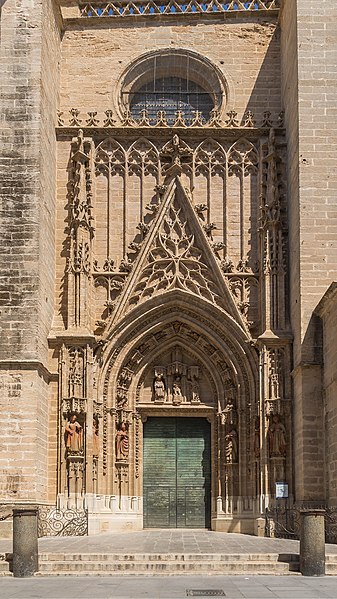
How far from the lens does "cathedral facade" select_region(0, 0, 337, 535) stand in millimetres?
18688

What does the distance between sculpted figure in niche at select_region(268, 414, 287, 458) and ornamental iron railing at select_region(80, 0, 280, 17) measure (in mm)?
9585

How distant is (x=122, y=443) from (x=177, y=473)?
1416 mm

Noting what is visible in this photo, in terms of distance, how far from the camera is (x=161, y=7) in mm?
22469

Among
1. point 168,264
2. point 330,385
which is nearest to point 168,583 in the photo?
point 330,385

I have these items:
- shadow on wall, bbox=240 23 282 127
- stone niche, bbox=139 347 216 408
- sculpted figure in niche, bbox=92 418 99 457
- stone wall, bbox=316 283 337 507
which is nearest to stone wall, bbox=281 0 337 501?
stone wall, bbox=316 283 337 507

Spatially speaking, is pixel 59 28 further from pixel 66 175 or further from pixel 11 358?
pixel 11 358

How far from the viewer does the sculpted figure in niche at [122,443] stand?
19.9 m

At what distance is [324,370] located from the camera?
59.4 ft

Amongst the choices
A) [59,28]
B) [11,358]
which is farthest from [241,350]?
[59,28]

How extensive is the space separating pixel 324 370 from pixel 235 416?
2734mm

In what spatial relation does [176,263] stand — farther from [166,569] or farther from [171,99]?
[166,569]

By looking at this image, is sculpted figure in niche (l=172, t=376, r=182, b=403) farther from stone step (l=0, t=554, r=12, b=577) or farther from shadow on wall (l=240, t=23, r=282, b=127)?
stone step (l=0, t=554, r=12, b=577)

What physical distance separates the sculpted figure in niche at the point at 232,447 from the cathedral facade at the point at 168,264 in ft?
0.15

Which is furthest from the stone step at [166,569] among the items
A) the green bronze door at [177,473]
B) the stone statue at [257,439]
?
the green bronze door at [177,473]
